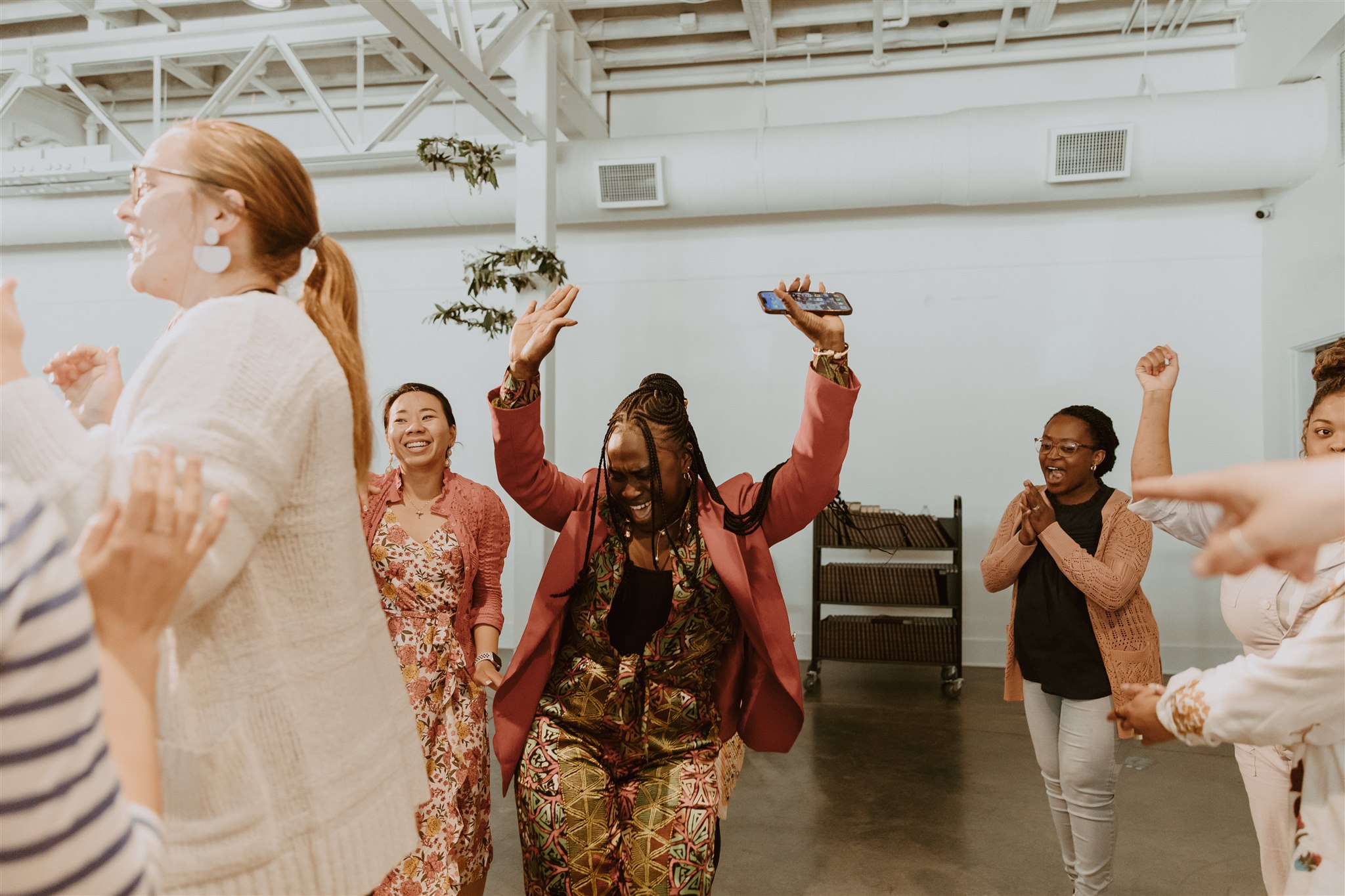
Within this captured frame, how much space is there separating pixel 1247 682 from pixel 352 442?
4.34 ft

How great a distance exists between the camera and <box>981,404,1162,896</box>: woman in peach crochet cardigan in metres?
2.73

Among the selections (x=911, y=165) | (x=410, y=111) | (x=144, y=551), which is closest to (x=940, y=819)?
(x=144, y=551)

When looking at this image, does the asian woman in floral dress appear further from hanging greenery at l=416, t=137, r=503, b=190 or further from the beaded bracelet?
hanging greenery at l=416, t=137, r=503, b=190

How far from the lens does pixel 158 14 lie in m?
6.36

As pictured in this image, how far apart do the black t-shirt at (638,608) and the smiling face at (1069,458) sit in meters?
1.41

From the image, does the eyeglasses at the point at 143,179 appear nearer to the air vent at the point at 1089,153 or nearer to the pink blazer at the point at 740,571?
the pink blazer at the point at 740,571

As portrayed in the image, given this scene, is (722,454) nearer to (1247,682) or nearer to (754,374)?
(754,374)

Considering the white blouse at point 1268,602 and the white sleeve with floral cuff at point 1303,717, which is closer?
the white sleeve with floral cuff at point 1303,717

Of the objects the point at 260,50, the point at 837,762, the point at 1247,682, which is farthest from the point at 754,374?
the point at 1247,682

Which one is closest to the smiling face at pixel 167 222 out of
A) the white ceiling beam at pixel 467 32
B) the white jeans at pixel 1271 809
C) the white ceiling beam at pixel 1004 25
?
the white jeans at pixel 1271 809

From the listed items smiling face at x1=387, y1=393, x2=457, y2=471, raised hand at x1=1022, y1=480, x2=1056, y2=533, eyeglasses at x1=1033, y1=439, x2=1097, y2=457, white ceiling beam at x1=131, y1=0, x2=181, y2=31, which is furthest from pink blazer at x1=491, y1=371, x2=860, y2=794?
white ceiling beam at x1=131, y1=0, x2=181, y2=31

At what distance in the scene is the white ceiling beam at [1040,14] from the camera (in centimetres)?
618

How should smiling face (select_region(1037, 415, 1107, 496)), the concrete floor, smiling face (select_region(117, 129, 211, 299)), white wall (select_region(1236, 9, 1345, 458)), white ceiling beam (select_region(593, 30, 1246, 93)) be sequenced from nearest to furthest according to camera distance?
smiling face (select_region(117, 129, 211, 299))
smiling face (select_region(1037, 415, 1107, 496))
the concrete floor
white wall (select_region(1236, 9, 1345, 458))
white ceiling beam (select_region(593, 30, 1246, 93))

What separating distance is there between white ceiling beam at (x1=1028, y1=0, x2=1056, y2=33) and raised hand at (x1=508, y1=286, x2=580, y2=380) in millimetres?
5413
